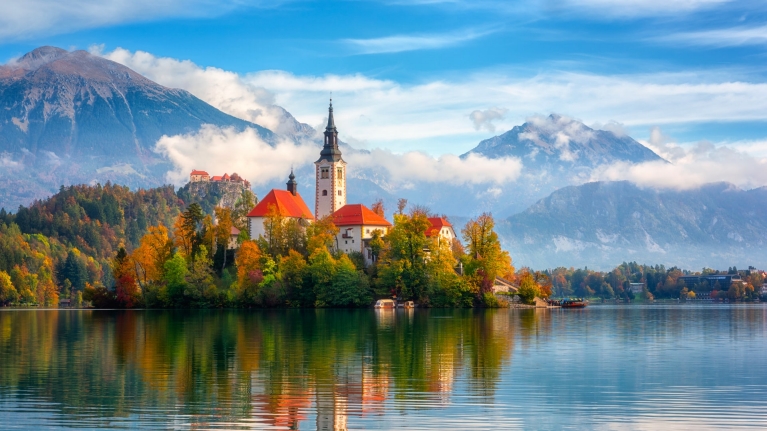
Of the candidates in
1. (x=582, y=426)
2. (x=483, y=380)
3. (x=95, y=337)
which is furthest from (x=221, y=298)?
(x=582, y=426)

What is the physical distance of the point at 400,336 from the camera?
6006 centimetres

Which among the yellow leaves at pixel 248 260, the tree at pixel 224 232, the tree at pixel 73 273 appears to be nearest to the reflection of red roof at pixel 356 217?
the tree at pixel 224 232

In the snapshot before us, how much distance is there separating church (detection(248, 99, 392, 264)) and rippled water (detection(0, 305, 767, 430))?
70.6 meters

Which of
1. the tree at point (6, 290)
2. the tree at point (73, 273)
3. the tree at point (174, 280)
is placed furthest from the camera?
the tree at point (73, 273)

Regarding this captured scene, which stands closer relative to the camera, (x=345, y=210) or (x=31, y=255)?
(x=345, y=210)

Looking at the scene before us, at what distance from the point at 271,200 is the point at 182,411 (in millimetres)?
109721

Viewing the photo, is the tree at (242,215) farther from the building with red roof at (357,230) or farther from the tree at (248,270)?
the tree at (248,270)

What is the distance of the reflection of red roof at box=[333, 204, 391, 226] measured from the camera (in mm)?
133125

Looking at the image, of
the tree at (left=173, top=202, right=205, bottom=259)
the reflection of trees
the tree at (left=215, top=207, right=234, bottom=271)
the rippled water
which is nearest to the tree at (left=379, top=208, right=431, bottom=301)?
the tree at (left=215, top=207, right=234, bottom=271)

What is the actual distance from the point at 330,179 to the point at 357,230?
15.8m

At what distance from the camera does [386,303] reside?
114 meters

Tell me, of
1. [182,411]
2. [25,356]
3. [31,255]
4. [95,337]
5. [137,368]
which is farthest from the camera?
[31,255]

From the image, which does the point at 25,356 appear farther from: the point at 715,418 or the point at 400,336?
the point at 715,418

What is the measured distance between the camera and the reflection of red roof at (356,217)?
437 feet
